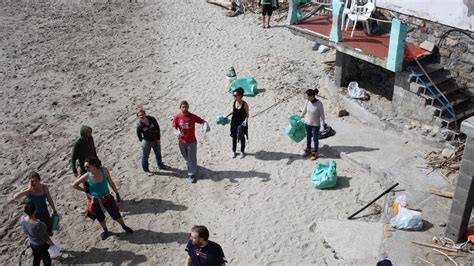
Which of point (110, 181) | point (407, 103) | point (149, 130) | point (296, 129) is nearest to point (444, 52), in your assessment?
point (407, 103)

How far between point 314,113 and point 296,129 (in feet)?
2.47

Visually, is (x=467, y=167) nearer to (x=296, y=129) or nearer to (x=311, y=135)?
(x=311, y=135)

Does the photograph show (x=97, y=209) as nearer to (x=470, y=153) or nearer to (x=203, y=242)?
(x=203, y=242)

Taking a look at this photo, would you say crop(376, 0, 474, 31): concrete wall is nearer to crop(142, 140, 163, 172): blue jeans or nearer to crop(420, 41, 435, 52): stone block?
crop(420, 41, 435, 52): stone block

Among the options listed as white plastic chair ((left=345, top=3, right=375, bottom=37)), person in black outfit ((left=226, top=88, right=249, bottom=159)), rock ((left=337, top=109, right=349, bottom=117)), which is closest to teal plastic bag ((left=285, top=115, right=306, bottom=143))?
person in black outfit ((left=226, top=88, right=249, bottom=159))

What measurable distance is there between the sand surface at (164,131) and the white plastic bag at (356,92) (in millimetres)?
636

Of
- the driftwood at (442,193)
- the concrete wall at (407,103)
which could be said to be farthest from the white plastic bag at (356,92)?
the driftwood at (442,193)

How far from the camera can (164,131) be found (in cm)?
1252

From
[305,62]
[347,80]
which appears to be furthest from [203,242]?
[305,62]

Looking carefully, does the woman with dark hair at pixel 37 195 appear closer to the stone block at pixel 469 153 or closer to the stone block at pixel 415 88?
the stone block at pixel 469 153

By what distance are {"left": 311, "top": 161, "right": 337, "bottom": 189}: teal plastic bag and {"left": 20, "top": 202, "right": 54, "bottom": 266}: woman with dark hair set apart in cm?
479

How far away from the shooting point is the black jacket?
9.95 m

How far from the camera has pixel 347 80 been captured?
12969mm

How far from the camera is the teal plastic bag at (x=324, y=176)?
9.52 metres
